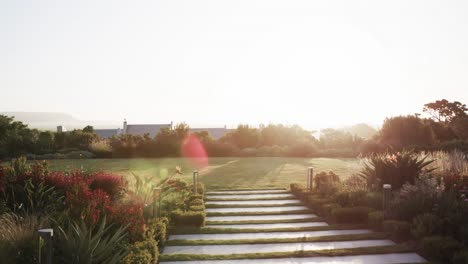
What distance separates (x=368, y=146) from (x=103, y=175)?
16.4 metres

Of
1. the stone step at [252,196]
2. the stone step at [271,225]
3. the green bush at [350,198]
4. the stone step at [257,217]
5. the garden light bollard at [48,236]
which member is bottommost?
the stone step at [271,225]

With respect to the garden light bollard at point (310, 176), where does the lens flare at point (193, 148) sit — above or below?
above

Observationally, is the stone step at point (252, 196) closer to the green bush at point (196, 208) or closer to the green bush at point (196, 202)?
the green bush at point (196, 202)

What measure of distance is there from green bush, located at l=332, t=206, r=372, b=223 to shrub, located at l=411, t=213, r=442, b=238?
1.44m

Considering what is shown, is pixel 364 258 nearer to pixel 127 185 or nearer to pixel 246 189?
pixel 127 185

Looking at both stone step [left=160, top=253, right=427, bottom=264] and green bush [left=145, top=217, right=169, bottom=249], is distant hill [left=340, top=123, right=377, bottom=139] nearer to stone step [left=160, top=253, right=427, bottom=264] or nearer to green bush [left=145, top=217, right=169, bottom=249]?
stone step [left=160, top=253, right=427, bottom=264]

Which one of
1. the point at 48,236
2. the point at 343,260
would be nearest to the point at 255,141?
the point at 343,260

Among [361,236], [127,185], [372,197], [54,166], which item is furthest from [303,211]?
[54,166]

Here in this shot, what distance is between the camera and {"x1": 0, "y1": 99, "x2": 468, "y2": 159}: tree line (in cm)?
2283

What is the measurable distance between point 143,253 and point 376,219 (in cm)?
487

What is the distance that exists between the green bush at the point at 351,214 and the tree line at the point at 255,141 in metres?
13.1

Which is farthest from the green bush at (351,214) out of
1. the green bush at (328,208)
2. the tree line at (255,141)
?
the tree line at (255,141)

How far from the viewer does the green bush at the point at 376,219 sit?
335 inches

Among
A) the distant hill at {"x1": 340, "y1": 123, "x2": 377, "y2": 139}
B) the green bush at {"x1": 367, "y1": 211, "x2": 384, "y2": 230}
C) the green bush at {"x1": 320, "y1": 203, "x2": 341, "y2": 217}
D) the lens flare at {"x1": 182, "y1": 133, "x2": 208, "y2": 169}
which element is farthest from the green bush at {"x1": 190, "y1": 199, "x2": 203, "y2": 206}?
the distant hill at {"x1": 340, "y1": 123, "x2": 377, "y2": 139}
